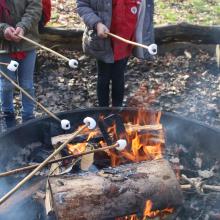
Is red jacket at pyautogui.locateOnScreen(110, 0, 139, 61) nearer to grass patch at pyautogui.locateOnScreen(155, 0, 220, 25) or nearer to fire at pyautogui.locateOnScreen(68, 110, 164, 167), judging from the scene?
fire at pyautogui.locateOnScreen(68, 110, 164, 167)

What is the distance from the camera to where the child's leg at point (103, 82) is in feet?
16.4

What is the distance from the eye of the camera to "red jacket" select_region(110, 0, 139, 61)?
4.53m

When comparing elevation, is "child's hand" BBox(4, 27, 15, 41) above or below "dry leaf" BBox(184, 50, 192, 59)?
above

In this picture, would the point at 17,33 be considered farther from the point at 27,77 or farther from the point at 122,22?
the point at 122,22

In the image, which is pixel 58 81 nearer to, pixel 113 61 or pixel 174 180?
pixel 113 61

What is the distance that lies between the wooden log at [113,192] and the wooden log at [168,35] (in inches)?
146

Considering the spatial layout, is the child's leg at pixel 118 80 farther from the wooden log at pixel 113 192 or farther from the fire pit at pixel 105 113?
the wooden log at pixel 113 192

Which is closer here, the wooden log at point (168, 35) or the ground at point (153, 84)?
the ground at point (153, 84)

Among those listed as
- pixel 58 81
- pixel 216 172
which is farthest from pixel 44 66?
pixel 216 172

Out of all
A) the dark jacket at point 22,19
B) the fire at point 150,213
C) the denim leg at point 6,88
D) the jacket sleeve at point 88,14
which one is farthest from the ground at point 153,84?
the fire at point 150,213

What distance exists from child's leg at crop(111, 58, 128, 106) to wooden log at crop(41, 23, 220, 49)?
6.12 feet

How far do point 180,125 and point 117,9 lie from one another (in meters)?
1.44

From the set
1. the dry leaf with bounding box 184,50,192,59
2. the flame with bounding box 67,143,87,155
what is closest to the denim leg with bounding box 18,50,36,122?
the flame with bounding box 67,143,87,155

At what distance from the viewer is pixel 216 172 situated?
13.7 feet
